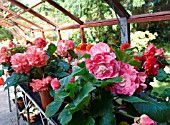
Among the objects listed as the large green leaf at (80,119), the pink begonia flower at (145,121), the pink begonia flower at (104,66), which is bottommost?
the large green leaf at (80,119)

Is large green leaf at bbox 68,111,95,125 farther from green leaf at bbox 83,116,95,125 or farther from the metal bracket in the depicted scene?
the metal bracket

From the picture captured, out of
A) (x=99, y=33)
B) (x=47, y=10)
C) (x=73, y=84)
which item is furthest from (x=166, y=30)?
(x=47, y=10)

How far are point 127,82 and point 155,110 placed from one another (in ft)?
0.44

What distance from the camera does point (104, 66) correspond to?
690 mm

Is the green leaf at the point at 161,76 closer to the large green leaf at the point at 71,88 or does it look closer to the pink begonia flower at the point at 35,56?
the large green leaf at the point at 71,88

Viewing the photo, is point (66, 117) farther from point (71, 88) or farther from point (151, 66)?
point (151, 66)

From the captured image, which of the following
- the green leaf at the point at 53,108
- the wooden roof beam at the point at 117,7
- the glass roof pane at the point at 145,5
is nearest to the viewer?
the green leaf at the point at 53,108

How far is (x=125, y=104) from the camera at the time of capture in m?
0.77

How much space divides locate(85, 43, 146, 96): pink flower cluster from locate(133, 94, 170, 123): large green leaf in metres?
0.06

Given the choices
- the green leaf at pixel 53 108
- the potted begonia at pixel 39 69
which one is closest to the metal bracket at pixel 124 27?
the potted begonia at pixel 39 69

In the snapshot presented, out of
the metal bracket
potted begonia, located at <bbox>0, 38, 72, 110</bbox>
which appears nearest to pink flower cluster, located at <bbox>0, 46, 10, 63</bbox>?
potted begonia, located at <bbox>0, 38, 72, 110</bbox>

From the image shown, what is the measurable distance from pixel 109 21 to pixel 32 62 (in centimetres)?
182

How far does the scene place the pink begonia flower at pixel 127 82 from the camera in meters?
0.69

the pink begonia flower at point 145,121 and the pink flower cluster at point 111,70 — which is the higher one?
the pink flower cluster at point 111,70
